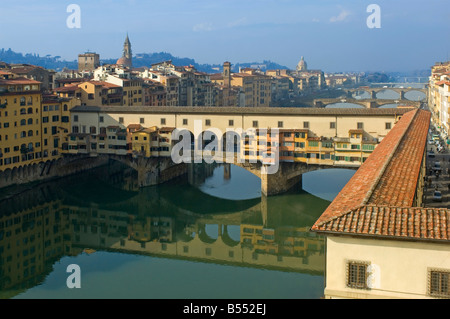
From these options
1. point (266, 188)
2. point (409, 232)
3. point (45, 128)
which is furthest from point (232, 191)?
point (409, 232)

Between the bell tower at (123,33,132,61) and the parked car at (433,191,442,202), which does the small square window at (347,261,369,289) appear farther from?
the bell tower at (123,33,132,61)

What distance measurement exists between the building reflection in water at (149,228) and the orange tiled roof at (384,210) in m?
7.01

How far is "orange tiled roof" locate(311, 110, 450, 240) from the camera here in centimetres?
1054

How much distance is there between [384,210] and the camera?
1132 cm

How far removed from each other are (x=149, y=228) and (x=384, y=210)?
1911cm

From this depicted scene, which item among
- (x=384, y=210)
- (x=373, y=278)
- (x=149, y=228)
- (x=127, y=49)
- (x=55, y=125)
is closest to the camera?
(x=373, y=278)

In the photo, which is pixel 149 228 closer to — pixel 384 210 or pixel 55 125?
pixel 55 125

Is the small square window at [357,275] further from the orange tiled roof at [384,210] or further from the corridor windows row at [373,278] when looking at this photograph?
the orange tiled roof at [384,210]

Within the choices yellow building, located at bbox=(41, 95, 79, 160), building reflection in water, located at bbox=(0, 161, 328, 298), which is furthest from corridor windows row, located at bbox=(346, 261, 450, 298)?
yellow building, located at bbox=(41, 95, 79, 160)

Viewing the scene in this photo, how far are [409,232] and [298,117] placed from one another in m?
24.9

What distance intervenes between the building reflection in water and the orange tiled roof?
7.01 meters

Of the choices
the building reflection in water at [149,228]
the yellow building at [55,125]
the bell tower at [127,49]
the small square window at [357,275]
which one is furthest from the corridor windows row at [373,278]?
the bell tower at [127,49]

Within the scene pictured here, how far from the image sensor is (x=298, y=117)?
35.1 metres

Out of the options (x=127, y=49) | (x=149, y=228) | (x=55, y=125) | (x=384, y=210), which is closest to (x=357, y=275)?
(x=384, y=210)
